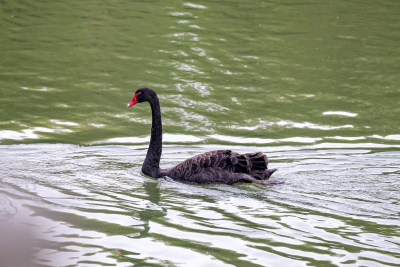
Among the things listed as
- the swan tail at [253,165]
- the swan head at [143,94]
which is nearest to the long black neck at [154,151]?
the swan head at [143,94]

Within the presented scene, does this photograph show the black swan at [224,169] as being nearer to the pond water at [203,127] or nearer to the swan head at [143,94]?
the pond water at [203,127]

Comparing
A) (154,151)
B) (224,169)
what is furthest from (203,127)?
(224,169)

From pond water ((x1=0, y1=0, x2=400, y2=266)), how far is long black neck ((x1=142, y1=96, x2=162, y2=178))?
6.9 inches

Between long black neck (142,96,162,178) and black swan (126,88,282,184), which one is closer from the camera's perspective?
black swan (126,88,282,184)

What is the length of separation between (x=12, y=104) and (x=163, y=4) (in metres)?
7.83

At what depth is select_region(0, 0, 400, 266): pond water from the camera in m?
6.05

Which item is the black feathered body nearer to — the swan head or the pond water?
the pond water

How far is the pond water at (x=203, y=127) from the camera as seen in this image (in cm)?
605

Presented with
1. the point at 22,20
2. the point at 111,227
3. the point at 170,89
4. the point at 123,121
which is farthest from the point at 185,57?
the point at 111,227

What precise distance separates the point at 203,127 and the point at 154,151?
233 cm

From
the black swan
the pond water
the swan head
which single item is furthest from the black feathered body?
the swan head

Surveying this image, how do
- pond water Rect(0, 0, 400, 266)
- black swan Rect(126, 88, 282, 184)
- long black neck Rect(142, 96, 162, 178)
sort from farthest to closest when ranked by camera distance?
long black neck Rect(142, 96, 162, 178), black swan Rect(126, 88, 282, 184), pond water Rect(0, 0, 400, 266)

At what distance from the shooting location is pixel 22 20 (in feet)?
54.6

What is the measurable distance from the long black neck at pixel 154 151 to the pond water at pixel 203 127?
17 cm
